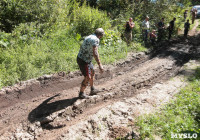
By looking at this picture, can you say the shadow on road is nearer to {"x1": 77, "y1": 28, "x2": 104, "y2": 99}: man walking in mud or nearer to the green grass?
{"x1": 77, "y1": 28, "x2": 104, "y2": 99}: man walking in mud

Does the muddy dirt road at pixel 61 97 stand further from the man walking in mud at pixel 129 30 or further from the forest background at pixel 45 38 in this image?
the man walking in mud at pixel 129 30

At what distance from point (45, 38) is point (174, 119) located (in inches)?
278

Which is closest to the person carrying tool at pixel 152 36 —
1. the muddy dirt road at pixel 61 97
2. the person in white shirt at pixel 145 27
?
the person in white shirt at pixel 145 27

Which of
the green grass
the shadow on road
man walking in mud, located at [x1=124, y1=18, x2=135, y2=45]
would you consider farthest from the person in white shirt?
the shadow on road

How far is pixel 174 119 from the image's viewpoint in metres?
3.83

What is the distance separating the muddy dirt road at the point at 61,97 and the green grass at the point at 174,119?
55.9 inches

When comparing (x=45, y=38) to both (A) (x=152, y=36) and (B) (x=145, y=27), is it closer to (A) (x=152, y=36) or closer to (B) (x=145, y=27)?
(B) (x=145, y=27)

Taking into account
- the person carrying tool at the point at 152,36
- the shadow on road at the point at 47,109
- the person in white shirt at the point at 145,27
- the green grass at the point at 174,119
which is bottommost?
the shadow on road at the point at 47,109

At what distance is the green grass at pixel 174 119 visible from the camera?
355cm

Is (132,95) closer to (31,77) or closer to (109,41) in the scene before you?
(31,77)

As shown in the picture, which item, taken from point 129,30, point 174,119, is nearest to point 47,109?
point 174,119

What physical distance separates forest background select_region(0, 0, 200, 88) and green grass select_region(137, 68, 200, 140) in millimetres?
4037

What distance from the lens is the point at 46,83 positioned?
6113mm

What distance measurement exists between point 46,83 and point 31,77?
58 centimetres
